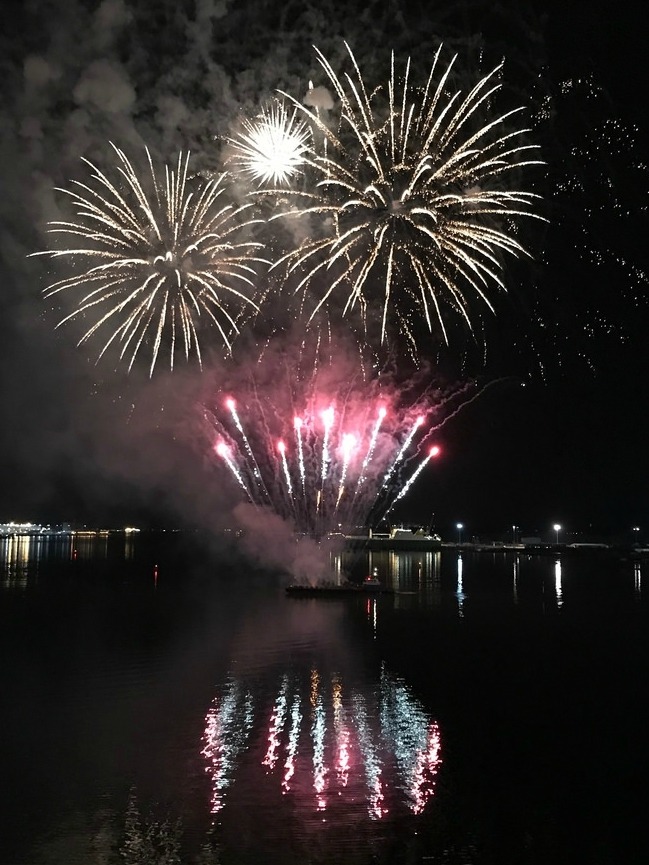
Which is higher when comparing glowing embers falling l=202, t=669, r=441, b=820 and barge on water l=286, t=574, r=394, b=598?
barge on water l=286, t=574, r=394, b=598

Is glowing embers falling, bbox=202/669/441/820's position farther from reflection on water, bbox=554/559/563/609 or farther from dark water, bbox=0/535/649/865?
reflection on water, bbox=554/559/563/609

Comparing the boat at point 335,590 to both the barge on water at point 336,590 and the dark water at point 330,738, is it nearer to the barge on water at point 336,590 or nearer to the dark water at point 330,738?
the barge on water at point 336,590

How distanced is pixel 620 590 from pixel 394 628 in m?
28.9

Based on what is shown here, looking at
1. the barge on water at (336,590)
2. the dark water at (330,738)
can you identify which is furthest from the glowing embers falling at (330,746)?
the barge on water at (336,590)

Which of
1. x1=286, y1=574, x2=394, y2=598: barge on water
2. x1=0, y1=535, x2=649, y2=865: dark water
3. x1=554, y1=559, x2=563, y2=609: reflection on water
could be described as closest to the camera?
x1=0, y1=535, x2=649, y2=865: dark water

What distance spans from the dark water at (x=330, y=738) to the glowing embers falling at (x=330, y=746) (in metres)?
0.06

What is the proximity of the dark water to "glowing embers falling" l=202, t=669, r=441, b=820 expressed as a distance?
0.20 ft

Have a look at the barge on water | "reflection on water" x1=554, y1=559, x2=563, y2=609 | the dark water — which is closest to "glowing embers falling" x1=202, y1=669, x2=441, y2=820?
the dark water

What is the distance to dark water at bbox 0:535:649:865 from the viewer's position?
10828 millimetres

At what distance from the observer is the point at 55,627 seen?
3238 cm

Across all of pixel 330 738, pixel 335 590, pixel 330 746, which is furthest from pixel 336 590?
pixel 330 746

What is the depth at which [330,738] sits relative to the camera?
15508 mm

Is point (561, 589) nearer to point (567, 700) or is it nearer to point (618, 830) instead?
point (567, 700)

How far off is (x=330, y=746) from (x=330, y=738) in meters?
0.61
